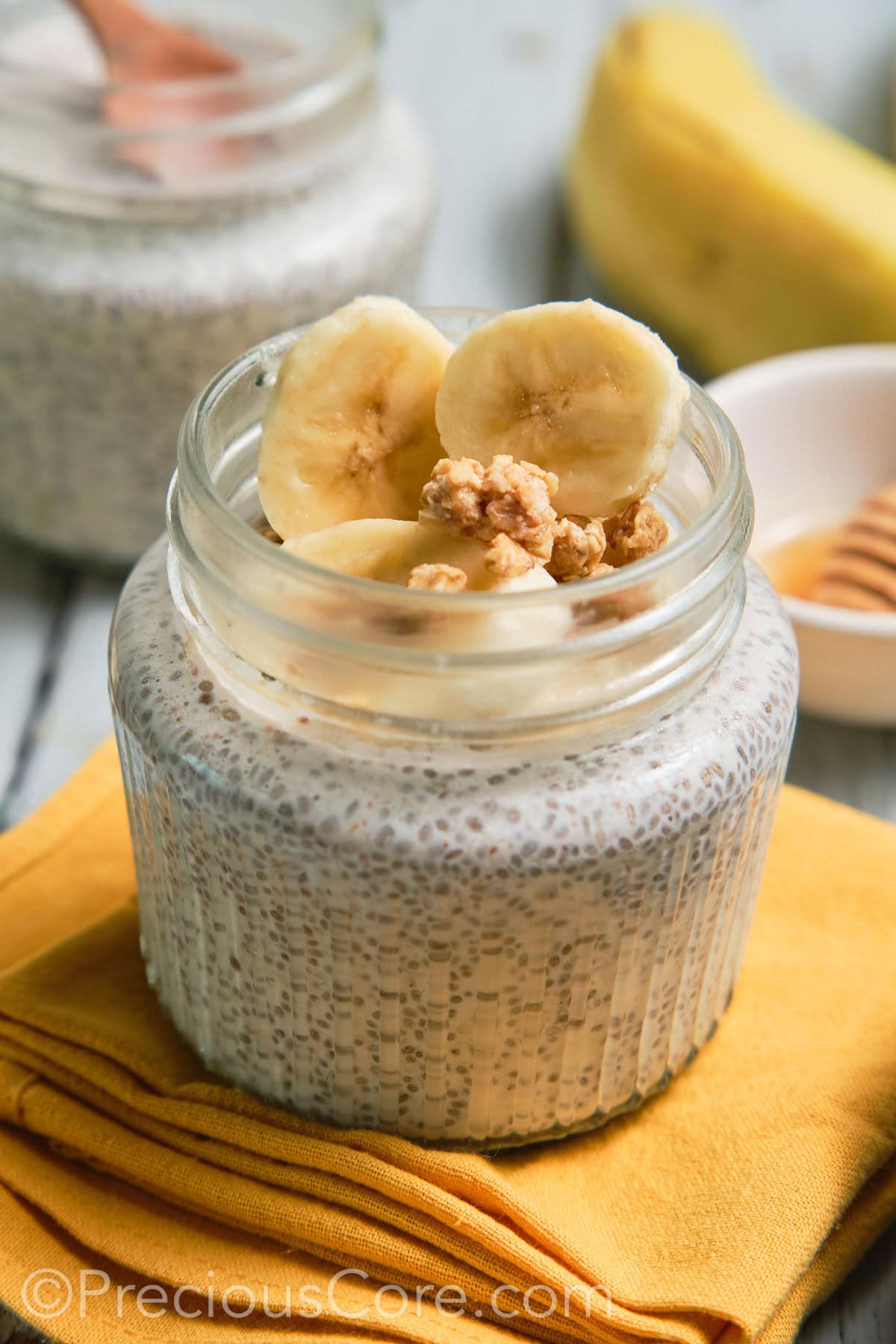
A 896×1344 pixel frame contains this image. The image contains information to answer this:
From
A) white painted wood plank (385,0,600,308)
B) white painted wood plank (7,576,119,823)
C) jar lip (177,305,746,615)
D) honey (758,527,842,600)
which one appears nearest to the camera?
jar lip (177,305,746,615)

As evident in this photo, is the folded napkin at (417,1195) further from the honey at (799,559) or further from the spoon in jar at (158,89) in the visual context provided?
the spoon in jar at (158,89)

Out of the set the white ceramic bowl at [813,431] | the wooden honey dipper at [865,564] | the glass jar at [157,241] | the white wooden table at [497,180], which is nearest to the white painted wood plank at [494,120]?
the white wooden table at [497,180]

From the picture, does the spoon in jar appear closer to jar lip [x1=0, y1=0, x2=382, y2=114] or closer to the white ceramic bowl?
jar lip [x1=0, y1=0, x2=382, y2=114]

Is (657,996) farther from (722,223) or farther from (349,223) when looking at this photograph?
(722,223)

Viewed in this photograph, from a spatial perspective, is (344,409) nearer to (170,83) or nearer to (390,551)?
(390,551)

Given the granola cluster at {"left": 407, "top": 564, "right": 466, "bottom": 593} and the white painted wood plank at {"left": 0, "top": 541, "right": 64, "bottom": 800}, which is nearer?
the granola cluster at {"left": 407, "top": 564, "right": 466, "bottom": 593}

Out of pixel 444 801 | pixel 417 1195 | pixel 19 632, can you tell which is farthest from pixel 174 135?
pixel 417 1195

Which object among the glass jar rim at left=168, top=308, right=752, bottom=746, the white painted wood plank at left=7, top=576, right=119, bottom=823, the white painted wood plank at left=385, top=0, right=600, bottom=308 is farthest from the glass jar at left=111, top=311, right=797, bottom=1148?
the white painted wood plank at left=385, top=0, right=600, bottom=308
